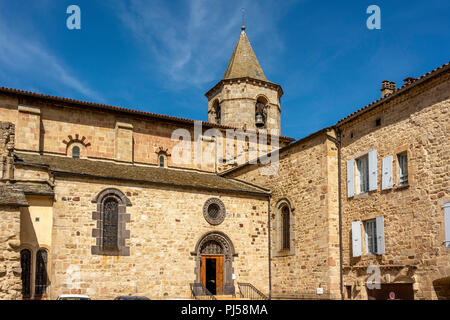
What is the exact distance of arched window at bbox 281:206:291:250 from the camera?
20438mm

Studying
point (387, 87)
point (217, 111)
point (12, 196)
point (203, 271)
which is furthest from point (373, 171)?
point (217, 111)

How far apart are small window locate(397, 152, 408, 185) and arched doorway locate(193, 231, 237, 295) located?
27.0 feet

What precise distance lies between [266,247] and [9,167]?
37.3 ft

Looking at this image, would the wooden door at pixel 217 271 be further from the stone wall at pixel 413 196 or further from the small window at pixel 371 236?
the small window at pixel 371 236

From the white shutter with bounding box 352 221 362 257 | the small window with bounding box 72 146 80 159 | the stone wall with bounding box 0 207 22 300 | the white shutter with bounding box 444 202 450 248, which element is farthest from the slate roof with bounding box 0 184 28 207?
the white shutter with bounding box 444 202 450 248

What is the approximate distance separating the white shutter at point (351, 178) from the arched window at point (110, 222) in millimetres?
9063

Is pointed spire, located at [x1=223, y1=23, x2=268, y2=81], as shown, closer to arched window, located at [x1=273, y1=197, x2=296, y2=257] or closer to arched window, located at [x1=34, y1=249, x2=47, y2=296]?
arched window, located at [x1=273, y1=197, x2=296, y2=257]

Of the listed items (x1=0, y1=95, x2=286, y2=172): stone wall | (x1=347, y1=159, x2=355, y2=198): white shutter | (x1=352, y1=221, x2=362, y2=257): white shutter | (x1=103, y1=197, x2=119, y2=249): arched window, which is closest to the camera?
(x1=352, y1=221, x2=362, y2=257): white shutter

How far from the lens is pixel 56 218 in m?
16.9

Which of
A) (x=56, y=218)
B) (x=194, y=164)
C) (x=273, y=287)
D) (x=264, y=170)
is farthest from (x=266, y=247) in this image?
(x=56, y=218)

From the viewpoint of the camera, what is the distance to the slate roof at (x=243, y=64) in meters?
31.7

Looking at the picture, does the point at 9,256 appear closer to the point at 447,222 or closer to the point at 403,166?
the point at 403,166

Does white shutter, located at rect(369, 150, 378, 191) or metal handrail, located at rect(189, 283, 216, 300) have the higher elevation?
white shutter, located at rect(369, 150, 378, 191)

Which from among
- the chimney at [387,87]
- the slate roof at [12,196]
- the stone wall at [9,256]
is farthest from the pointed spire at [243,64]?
the stone wall at [9,256]
